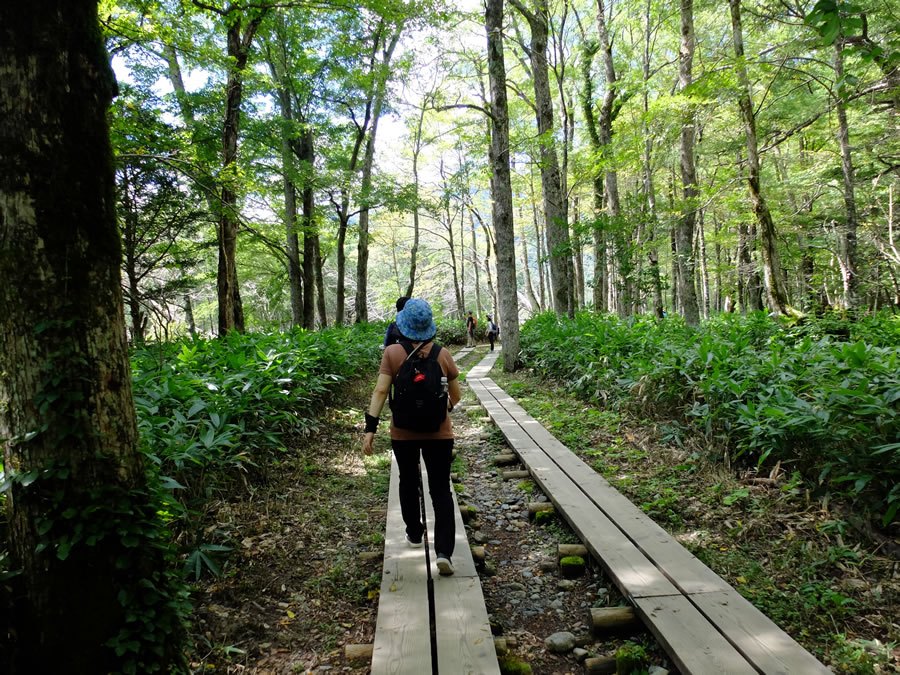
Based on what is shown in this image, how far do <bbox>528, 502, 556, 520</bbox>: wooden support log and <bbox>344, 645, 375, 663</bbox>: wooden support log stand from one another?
7.12 ft

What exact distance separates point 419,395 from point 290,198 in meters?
13.6

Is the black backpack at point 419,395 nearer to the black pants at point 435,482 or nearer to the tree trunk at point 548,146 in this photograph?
the black pants at point 435,482

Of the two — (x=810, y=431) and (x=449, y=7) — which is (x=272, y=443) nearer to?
(x=810, y=431)

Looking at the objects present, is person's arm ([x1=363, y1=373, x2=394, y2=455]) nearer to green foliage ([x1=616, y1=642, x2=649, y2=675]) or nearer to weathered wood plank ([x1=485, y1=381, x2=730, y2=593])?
green foliage ([x1=616, y1=642, x2=649, y2=675])

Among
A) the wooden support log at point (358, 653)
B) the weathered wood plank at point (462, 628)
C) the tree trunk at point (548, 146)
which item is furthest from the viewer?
the tree trunk at point (548, 146)

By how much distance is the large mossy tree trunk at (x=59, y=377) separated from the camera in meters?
1.82

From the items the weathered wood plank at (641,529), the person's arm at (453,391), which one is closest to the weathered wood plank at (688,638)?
the weathered wood plank at (641,529)

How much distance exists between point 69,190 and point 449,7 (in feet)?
43.6

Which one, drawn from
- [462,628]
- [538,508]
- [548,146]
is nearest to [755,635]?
[462,628]

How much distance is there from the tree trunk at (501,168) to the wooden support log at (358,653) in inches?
380

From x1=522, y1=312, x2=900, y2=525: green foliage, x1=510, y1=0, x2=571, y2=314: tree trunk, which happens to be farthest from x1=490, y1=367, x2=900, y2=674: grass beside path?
x1=510, y1=0, x2=571, y2=314: tree trunk

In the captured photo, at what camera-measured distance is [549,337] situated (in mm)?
11625

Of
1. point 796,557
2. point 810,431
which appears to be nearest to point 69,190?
point 796,557

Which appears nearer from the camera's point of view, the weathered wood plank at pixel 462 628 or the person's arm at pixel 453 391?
the weathered wood plank at pixel 462 628
